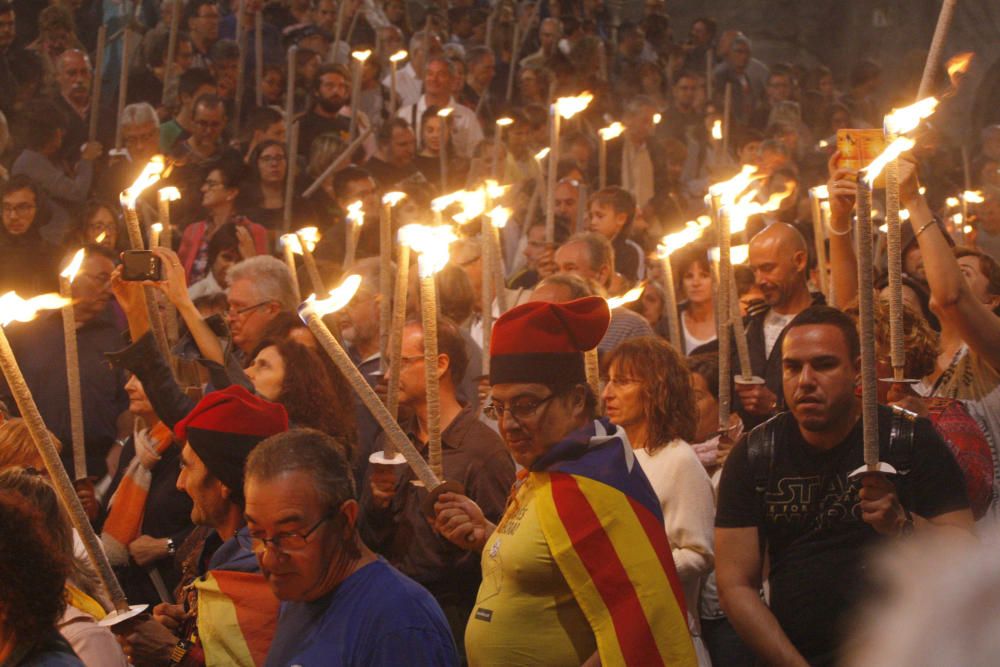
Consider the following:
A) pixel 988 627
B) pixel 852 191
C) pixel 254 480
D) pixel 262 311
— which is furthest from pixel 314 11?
pixel 988 627

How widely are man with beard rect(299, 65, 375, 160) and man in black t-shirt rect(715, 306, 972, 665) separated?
6.58 meters

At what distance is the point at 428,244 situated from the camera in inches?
120

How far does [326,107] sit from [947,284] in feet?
21.8

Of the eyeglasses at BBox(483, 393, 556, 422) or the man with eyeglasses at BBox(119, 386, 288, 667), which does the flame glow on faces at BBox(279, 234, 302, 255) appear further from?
the eyeglasses at BBox(483, 393, 556, 422)

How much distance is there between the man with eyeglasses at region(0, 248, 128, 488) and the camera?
221 inches

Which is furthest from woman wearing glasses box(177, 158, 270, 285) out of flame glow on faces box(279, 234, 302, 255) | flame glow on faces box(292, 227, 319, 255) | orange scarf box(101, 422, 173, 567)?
orange scarf box(101, 422, 173, 567)

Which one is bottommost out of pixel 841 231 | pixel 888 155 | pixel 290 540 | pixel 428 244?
pixel 290 540

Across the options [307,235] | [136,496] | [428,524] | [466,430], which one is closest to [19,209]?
[307,235]

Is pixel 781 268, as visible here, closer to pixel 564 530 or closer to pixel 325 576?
pixel 564 530

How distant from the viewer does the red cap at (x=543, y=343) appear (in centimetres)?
299

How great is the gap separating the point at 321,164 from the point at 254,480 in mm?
6363

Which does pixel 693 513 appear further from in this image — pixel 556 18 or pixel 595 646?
pixel 556 18

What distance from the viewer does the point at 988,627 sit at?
35.8 inches

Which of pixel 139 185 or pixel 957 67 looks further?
pixel 139 185
